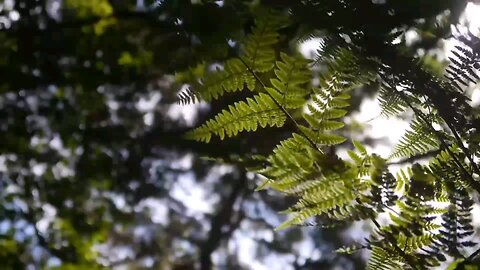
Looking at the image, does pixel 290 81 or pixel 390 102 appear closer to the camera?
pixel 290 81

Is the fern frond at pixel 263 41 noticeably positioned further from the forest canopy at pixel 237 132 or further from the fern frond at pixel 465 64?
the fern frond at pixel 465 64

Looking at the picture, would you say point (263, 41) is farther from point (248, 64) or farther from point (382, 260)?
point (382, 260)

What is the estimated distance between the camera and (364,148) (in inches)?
31.5

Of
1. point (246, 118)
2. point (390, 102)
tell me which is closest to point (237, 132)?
point (246, 118)

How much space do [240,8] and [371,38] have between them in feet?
0.79

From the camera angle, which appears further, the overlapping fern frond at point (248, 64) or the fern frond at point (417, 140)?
the fern frond at point (417, 140)

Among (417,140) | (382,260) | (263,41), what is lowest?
(382,260)

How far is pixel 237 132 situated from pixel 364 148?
0.78 ft

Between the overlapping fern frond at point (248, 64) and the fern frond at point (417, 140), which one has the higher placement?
the overlapping fern frond at point (248, 64)

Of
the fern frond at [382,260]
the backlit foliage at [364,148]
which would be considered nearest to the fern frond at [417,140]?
the backlit foliage at [364,148]

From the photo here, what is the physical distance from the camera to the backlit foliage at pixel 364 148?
29.6 inches

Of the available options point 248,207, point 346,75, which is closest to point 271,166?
point 346,75

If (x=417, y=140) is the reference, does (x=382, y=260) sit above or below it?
below

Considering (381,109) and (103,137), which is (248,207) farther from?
(381,109)
